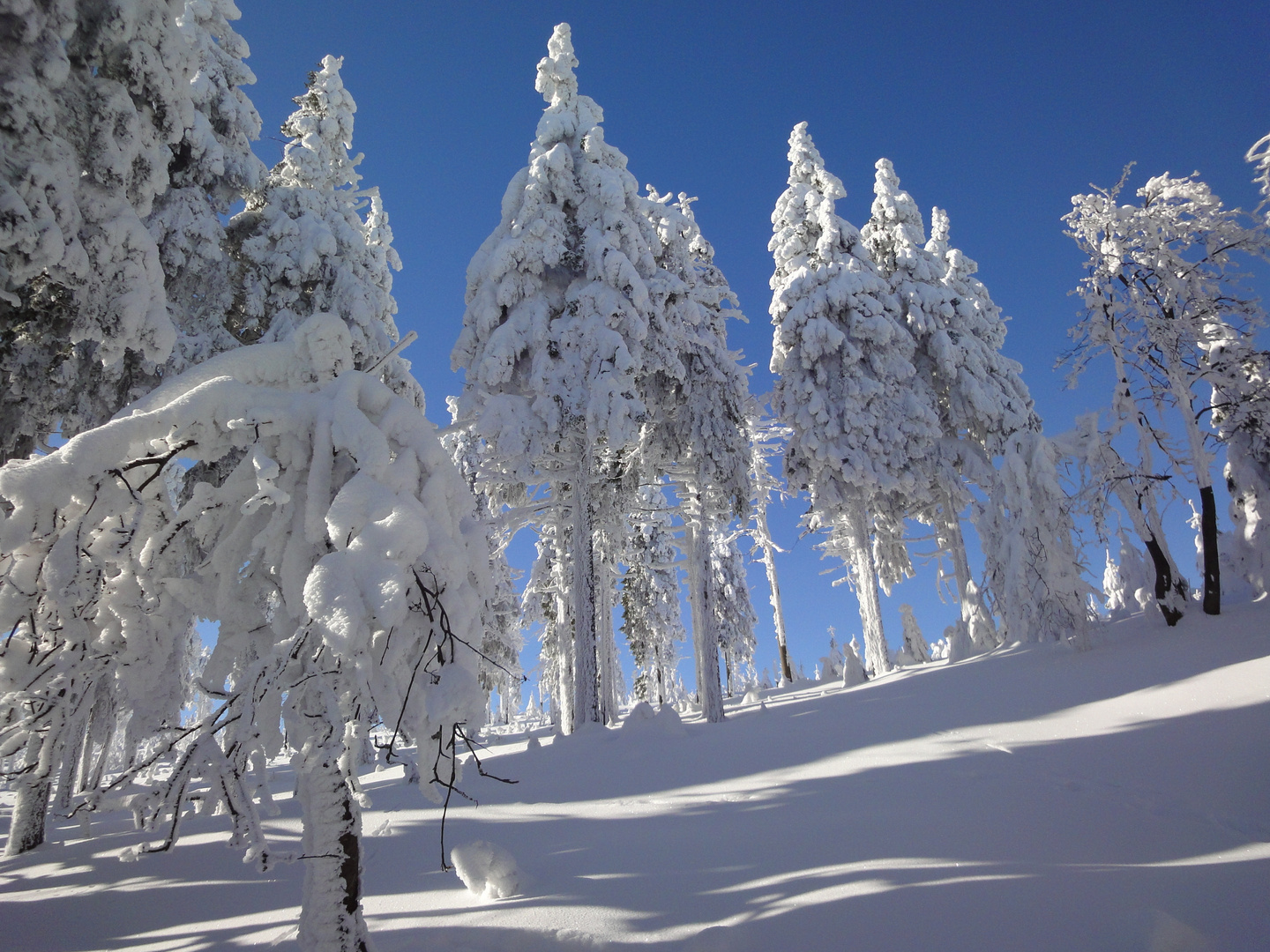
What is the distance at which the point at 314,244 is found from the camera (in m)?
11.2

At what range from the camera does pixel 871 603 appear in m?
15.9

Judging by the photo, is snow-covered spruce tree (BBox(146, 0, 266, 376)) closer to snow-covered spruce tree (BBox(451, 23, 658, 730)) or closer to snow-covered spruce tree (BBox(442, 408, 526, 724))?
snow-covered spruce tree (BBox(451, 23, 658, 730))

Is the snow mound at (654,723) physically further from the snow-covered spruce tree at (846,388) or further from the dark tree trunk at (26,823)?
the dark tree trunk at (26,823)

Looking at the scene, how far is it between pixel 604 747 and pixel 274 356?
7516 mm

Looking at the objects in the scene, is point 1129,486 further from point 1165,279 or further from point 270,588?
point 270,588

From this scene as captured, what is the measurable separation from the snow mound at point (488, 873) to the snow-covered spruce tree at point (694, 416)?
873 centimetres

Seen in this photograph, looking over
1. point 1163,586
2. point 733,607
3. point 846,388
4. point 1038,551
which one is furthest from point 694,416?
point 733,607

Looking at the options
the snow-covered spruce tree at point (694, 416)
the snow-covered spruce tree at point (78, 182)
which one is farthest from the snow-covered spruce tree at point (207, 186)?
the snow-covered spruce tree at point (694, 416)

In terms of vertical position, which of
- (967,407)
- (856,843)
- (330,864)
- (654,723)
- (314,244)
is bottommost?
(856,843)

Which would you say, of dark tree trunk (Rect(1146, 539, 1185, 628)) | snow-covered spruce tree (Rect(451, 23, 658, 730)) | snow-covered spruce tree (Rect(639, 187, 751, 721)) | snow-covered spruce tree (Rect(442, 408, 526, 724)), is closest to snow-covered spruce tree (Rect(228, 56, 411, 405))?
snow-covered spruce tree (Rect(451, 23, 658, 730))

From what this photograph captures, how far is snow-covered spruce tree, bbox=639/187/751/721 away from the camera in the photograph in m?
13.4

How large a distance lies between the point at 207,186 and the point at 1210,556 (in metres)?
16.3

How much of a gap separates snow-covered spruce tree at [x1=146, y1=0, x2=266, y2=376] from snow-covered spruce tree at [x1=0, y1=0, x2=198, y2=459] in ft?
6.23

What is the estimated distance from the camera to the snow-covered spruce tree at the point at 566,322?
11992 millimetres
